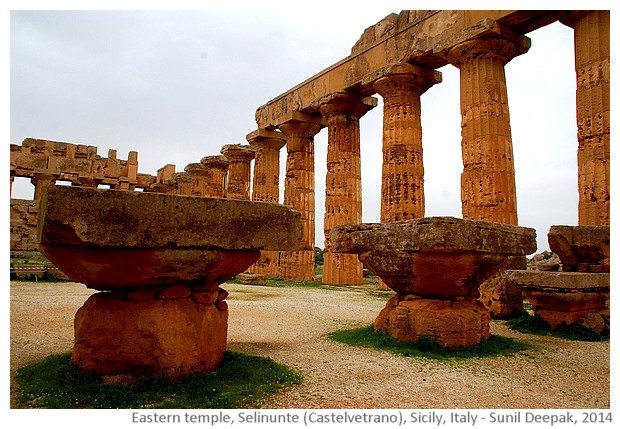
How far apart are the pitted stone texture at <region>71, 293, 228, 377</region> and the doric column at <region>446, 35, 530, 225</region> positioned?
362 inches

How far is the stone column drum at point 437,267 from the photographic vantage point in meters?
4.88

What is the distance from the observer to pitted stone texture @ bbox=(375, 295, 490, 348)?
5.14 m

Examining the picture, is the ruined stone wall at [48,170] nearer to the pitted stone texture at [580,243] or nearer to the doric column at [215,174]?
the doric column at [215,174]

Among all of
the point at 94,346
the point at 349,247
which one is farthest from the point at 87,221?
the point at 349,247

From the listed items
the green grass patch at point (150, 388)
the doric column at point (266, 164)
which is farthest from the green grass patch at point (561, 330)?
the doric column at point (266, 164)

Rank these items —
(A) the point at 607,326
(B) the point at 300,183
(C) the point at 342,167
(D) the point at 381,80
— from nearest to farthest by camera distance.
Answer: (A) the point at 607,326, (D) the point at 381,80, (C) the point at 342,167, (B) the point at 300,183

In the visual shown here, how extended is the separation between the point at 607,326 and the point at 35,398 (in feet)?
24.1

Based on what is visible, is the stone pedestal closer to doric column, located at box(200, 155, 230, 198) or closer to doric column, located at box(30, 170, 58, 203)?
doric column, located at box(200, 155, 230, 198)

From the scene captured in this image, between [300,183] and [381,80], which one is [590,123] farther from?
[300,183]

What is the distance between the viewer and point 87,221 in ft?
10.3

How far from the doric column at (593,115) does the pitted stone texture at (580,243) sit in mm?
2541

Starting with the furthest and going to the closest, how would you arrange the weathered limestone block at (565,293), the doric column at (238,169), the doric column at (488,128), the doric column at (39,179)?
1. the doric column at (238,169)
2. the doric column at (39,179)
3. the doric column at (488,128)
4. the weathered limestone block at (565,293)

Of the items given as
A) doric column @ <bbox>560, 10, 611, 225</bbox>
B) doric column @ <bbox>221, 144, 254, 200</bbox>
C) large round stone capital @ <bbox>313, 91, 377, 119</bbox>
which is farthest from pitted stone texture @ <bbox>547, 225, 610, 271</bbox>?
doric column @ <bbox>221, 144, 254, 200</bbox>

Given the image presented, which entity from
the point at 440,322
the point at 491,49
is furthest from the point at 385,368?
the point at 491,49
